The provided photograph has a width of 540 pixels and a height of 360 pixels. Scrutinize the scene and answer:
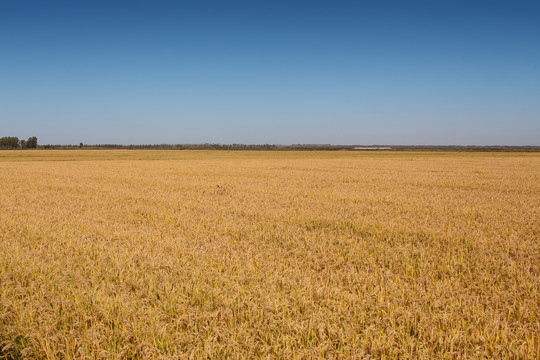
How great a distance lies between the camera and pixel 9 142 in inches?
7510

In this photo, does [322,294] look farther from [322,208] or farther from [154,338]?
[322,208]

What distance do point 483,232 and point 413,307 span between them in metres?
4.85

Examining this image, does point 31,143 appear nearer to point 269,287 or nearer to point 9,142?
point 9,142

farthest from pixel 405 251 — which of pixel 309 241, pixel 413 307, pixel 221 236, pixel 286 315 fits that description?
pixel 221 236

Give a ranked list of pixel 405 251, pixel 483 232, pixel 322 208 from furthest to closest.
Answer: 1. pixel 322 208
2. pixel 483 232
3. pixel 405 251

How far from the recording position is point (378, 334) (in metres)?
3.00

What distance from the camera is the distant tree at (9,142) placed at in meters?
188

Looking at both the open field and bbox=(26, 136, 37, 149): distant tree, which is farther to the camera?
bbox=(26, 136, 37, 149): distant tree

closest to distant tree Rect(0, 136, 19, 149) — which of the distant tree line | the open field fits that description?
the distant tree line

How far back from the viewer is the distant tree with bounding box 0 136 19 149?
18850 centimetres

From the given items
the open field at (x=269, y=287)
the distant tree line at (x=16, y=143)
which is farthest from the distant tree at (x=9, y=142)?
the open field at (x=269, y=287)

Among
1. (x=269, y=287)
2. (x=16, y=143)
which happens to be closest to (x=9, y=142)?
(x=16, y=143)

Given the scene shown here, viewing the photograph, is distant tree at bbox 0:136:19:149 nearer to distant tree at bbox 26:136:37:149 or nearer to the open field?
distant tree at bbox 26:136:37:149

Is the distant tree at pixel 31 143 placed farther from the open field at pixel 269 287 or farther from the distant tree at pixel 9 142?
the open field at pixel 269 287
